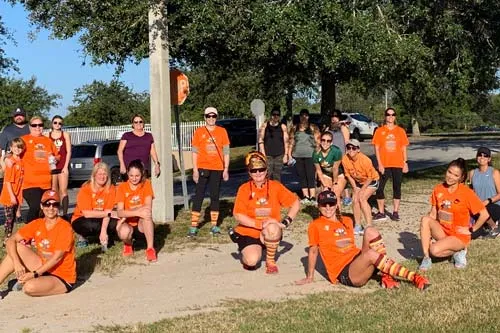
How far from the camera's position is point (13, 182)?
30.2ft

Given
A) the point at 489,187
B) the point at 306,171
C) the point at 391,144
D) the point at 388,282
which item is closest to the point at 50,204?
the point at 388,282

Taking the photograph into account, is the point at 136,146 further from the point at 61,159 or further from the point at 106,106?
the point at 106,106

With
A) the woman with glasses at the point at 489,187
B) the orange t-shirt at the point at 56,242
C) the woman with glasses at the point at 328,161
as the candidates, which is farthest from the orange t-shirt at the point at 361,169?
the orange t-shirt at the point at 56,242

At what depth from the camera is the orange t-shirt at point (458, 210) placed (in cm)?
772

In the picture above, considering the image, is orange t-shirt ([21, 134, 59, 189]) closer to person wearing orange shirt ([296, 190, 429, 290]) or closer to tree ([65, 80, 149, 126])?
person wearing orange shirt ([296, 190, 429, 290])

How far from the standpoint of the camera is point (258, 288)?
7035 millimetres

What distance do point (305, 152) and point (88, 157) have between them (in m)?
13.4

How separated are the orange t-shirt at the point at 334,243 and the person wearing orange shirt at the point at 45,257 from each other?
A: 246cm

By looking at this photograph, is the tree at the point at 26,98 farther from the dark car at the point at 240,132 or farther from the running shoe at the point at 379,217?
the running shoe at the point at 379,217

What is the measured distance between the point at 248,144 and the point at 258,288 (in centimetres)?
2769

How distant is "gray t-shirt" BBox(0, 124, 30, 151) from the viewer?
9906mm

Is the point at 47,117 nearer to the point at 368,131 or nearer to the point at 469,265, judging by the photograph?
the point at 368,131

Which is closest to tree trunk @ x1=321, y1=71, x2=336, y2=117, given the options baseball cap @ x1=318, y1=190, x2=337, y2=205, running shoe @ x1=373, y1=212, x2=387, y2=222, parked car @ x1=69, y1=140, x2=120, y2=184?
running shoe @ x1=373, y1=212, x2=387, y2=222

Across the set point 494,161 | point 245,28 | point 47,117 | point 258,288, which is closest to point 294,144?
point 245,28
